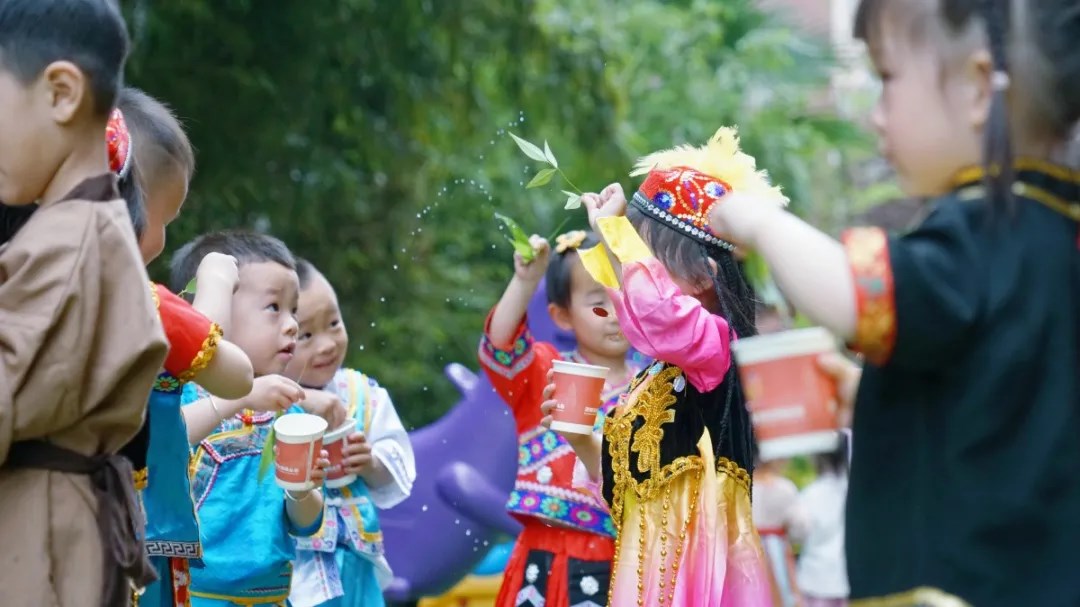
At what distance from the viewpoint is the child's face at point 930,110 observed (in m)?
2.50

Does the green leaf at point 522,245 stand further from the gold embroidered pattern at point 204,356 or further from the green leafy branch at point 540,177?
the gold embroidered pattern at point 204,356

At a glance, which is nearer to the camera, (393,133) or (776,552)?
(776,552)

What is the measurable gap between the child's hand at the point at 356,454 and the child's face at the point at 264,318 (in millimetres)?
400

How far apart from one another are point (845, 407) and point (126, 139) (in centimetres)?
175

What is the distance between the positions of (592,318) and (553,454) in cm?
Answer: 47

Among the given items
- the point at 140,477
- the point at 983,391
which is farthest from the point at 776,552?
the point at 140,477

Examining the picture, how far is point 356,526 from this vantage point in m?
5.05

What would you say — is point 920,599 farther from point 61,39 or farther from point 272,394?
point 272,394

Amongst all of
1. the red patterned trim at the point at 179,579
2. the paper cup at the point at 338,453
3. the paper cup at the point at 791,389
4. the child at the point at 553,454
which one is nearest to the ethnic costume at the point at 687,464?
the child at the point at 553,454

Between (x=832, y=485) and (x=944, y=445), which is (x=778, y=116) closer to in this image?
(x=832, y=485)

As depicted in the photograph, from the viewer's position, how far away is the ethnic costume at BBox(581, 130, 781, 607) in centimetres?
409

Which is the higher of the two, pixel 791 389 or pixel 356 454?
pixel 791 389

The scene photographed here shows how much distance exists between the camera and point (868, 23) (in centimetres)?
263

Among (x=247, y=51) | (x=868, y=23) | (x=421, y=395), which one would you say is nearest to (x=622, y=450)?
(x=868, y=23)
